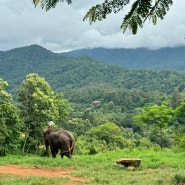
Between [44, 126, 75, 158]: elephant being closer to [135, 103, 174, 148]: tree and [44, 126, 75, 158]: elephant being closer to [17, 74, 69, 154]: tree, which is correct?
[135, 103, 174, 148]: tree

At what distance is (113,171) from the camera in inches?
454

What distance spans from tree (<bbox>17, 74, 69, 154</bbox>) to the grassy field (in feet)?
58.5

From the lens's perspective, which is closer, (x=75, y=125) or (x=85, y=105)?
(x=75, y=125)

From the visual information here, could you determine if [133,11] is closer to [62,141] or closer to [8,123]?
[62,141]

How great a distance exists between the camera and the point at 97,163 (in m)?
13.2

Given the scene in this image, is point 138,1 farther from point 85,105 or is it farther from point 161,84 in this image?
point 161,84

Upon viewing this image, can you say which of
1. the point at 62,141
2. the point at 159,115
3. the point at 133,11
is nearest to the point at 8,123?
the point at 159,115

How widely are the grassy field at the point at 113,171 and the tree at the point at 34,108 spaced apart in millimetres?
17841

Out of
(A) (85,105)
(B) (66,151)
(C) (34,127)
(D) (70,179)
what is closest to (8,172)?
(D) (70,179)

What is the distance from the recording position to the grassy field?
9.80 meters

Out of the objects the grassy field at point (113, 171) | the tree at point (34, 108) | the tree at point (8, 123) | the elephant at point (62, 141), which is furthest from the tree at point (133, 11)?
the tree at point (34, 108)

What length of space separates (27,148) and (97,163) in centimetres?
2297

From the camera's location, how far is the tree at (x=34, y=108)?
32.4 meters

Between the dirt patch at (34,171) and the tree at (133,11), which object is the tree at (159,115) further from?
the tree at (133,11)
